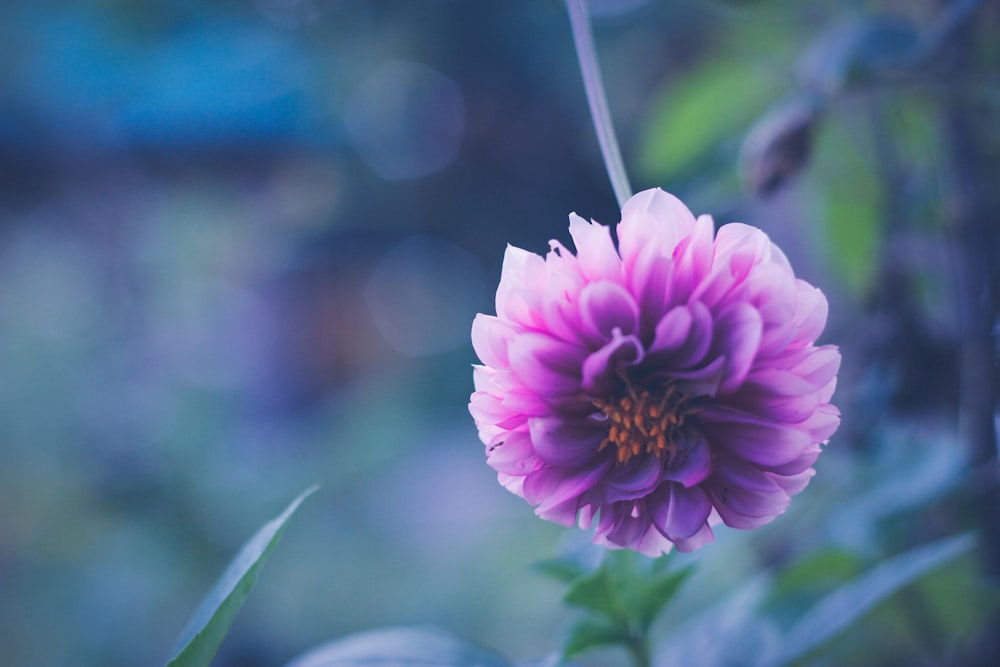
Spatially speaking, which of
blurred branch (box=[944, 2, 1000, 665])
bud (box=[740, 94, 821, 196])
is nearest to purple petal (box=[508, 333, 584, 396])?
bud (box=[740, 94, 821, 196])

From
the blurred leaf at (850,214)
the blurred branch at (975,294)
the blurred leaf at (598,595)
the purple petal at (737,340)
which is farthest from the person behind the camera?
the blurred leaf at (850,214)

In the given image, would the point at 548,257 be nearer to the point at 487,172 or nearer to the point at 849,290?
the point at 849,290

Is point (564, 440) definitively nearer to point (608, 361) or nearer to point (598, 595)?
point (608, 361)

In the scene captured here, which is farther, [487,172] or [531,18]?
[487,172]

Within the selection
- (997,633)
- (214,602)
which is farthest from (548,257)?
(997,633)

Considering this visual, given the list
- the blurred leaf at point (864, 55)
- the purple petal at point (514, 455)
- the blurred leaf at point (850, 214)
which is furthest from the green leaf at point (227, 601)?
the blurred leaf at point (850, 214)

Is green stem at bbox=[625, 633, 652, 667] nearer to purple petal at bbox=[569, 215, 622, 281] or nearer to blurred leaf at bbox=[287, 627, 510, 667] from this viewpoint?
blurred leaf at bbox=[287, 627, 510, 667]

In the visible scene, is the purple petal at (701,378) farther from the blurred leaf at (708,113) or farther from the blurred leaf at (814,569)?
the blurred leaf at (708,113)
